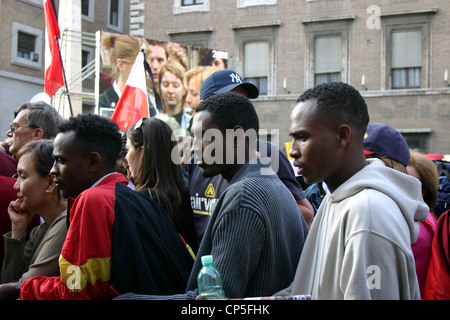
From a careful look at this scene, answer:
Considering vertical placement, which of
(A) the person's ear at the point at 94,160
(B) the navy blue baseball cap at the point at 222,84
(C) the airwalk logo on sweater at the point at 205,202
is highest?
(B) the navy blue baseball cap at the point at 222,84

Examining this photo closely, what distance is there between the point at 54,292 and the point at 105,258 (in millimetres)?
305

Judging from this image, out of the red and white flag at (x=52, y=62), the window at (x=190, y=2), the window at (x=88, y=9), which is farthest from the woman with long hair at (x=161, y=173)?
the window at (x=88, y=9)

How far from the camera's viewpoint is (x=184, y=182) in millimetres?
3732

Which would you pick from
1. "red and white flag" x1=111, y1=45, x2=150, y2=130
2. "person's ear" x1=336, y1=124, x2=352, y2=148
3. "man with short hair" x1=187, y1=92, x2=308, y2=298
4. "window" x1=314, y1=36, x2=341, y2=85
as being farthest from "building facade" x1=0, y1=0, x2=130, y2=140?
"person's ear" x1=336, y1=124, x2=352, y2=148

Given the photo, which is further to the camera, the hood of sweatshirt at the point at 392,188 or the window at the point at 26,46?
the window at the point at 26,46

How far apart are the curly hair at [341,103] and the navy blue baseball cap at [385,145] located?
927 millimetres

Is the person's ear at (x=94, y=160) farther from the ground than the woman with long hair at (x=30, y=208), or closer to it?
farther from the ground

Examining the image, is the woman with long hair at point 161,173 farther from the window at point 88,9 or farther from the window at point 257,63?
the window at point 88,9

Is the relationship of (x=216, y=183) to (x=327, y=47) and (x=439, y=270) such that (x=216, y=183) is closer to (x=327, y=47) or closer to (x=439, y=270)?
(x=439, y=270)

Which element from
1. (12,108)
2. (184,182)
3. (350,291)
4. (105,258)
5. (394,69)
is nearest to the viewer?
(350,291)

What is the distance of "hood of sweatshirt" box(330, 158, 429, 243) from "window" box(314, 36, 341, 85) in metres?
17.5

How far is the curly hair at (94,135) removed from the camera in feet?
9.84
